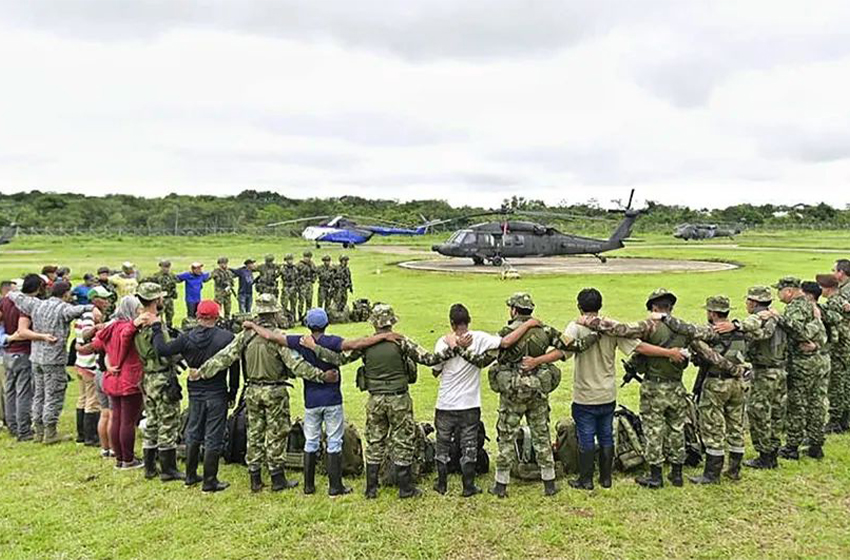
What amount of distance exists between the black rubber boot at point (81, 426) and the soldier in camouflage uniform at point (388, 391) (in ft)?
11.6

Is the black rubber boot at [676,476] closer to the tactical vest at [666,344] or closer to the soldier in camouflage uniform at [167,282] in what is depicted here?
the tactical vest at [666,344]

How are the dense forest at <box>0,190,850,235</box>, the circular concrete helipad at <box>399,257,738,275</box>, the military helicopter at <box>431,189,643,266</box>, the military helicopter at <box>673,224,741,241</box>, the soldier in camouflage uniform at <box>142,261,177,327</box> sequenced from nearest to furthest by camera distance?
the soldier in camouflage uniform at <box>142,261,177,327</box>, the circular concrete helipad at <box>399,257,738,275</box>, the military helicopter at <box>431,189,643,266</box>, the military helicopter at <box>673,224,741,241</box>, the dense forest at <box>0,190,850,235</box>

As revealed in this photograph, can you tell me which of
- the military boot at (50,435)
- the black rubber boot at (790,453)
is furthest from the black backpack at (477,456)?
the military boot at (50,435)

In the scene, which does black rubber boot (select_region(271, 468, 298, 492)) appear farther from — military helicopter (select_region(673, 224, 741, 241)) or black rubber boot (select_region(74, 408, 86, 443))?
military helicopter (select_region(673, 224, 741, 241))

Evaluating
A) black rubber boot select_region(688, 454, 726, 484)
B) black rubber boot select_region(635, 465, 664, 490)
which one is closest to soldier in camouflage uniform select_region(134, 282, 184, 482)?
black rubber boot select_region(635, 465, 664, 490)

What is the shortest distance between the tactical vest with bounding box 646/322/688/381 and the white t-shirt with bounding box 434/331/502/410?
1.47 meters

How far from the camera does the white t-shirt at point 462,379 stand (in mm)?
5742

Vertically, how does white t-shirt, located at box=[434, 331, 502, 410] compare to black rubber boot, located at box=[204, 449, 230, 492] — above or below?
above

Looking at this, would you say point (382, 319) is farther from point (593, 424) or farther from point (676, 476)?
point (676, 476)

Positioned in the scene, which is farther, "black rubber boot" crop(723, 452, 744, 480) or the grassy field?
"black rubber boot" crop(723, 452, 744, 480)

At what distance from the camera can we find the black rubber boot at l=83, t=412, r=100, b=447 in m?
7.18

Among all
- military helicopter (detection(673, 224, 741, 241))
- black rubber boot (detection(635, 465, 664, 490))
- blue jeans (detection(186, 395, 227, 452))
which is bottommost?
black rubber boot (detection(635, 465, 664, 490))

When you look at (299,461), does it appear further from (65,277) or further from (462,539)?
(65,277)

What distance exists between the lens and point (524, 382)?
562 cm
